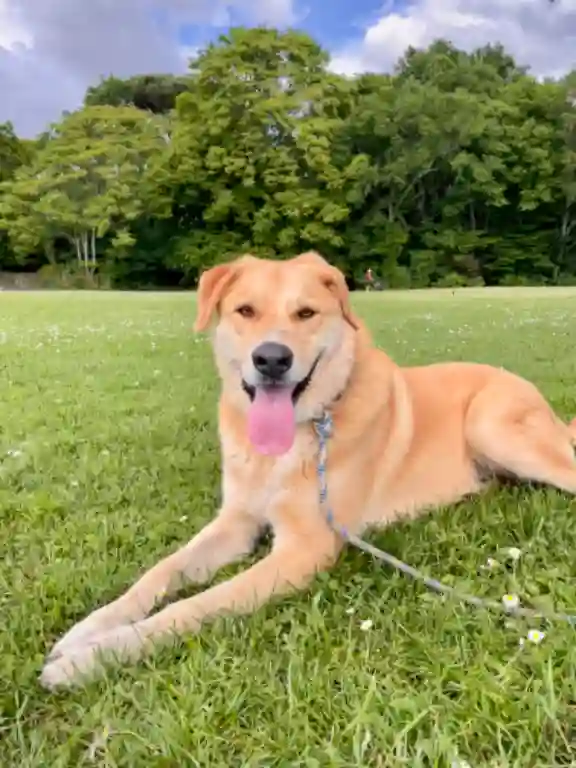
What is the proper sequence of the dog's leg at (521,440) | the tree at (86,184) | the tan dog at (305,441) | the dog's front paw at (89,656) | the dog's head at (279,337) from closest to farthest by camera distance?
the dog's front paw at (89,656) → the tan dog at (305,441) → the dog's head at (279,337) → the dog's leg at (521,440) → the tree at (86,184)

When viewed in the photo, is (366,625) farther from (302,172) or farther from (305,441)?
(302,172)

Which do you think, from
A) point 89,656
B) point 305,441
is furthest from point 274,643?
point 305,441

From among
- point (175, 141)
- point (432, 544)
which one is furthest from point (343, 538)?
point (175, 141)

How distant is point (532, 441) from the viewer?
7.09ft

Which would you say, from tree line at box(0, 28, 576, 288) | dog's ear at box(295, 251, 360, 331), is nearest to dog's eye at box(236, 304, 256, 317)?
dog's ear at box(295, 251, 360, 331)

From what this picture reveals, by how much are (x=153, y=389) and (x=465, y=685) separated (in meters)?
3.24

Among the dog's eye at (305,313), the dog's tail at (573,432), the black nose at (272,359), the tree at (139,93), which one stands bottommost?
the dog's tail at (573,432)

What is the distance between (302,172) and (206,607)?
19.6 feet

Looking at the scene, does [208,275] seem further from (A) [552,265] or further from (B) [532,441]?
(A) [552,265]

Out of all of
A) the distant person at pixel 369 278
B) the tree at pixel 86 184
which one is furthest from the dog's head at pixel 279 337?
the distant person at pixel 369 278

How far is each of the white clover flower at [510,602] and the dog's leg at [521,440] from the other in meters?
0.75

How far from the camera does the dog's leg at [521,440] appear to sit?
2.14 m

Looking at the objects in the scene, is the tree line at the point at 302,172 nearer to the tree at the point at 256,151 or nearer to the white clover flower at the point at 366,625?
the tree at the point at 256,151

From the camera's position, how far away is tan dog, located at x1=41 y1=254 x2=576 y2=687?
1644mm
